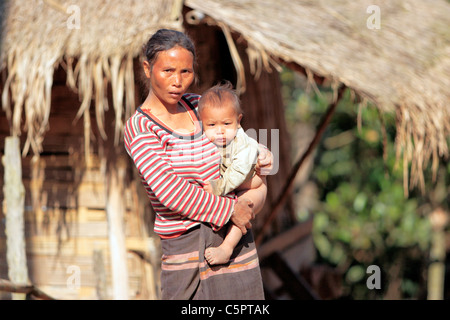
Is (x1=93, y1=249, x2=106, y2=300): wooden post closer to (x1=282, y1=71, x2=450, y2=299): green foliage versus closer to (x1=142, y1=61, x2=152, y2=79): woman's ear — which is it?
(x1=142, y1=61, x2=152, y2=79): woman's ear

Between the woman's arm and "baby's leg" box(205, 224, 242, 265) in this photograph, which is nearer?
the woman's arm

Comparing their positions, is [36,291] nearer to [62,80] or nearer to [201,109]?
[62,80]

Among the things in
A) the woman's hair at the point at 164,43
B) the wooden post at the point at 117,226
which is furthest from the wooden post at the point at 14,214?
the woman's hair at the point at 164,43

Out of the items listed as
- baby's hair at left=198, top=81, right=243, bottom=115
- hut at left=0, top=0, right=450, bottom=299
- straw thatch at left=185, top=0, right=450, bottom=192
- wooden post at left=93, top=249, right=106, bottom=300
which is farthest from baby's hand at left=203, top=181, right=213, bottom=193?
wooden post at left=93, top=249, right=106, bottom=300

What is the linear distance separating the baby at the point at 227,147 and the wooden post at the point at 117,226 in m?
2.45

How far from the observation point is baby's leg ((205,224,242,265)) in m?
1.95

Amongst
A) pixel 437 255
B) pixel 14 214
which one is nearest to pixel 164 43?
pixel 14 214

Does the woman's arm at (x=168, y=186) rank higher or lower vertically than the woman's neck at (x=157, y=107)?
lower

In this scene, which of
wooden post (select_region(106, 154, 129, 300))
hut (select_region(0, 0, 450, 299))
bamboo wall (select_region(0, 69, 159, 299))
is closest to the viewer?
hut (select_region(0, 0, 450, 299))

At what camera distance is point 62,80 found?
4.59 meters

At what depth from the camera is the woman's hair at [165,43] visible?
6.25ft

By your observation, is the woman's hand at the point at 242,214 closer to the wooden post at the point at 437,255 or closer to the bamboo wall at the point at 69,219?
the bamboo wall at the point at 69,219

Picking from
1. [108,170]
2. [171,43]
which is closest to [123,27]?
[108,170]

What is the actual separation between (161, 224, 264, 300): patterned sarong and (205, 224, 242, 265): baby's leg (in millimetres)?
20
